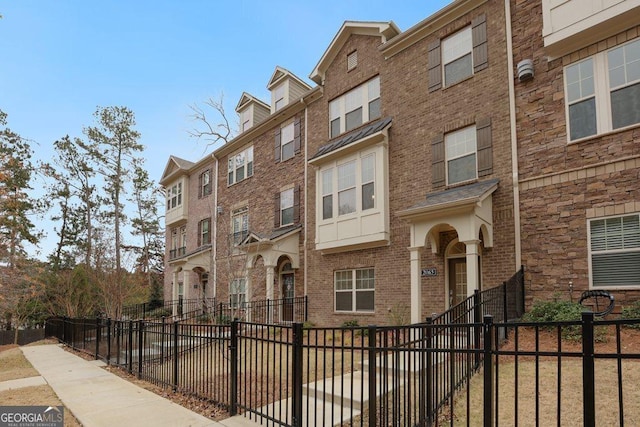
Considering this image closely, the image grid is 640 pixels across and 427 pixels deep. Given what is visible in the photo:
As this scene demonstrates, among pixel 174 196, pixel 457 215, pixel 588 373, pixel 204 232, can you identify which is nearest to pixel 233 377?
pixel 588 373

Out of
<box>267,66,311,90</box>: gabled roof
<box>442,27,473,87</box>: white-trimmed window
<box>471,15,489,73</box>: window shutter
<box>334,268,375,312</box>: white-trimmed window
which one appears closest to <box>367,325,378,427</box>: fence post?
<box>334,268,375,312</box>: white-trimmed window

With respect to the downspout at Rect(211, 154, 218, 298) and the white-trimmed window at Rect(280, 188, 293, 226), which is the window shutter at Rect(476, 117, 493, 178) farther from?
the downspout at Rect(211, 154, 218, 298)

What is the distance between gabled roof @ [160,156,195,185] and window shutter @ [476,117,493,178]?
58.3ft

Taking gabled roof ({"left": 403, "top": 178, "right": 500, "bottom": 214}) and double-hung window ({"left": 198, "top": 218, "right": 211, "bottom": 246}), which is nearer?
gabled roof ({"left": 403, "top": 178, "right": 500, "bottom": 214})

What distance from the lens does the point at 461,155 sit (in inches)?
440

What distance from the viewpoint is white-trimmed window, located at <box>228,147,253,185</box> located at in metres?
19.7

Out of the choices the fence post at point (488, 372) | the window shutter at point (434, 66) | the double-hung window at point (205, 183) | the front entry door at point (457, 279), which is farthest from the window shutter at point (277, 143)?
the fence post at point (488, 372)

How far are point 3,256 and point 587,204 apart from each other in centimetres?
1861

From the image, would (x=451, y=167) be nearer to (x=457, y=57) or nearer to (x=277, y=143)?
(x=457, y=57)

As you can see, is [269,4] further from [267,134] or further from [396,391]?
[396,391]

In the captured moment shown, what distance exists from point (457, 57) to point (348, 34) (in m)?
4.57

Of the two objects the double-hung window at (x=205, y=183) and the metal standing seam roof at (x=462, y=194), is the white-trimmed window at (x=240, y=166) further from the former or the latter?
the metal standing seam roof at (x=462, y=194)

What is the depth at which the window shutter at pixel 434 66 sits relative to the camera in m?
12.0

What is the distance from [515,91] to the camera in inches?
400
